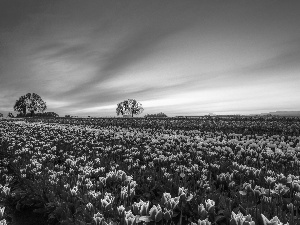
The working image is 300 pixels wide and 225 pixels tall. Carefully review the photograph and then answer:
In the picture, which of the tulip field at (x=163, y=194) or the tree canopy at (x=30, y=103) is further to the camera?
the tree canopy at (x=30, y=103)

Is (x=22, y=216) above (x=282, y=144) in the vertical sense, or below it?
below

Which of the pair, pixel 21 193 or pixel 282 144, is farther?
pixel 282 144

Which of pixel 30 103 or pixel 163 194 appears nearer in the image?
pixel 163 194

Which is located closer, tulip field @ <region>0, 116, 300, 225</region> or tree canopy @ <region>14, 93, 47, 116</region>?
tulip field @ <region>0, 116, 300, 225</region>

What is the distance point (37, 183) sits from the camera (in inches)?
234

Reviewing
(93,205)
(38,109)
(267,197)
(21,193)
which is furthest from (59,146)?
(38,109)

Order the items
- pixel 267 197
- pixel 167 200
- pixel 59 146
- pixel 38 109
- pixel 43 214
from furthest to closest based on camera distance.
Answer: pixel 38 109 → pixel 59 146 → pixel 43 214 → pixel 267 197 → pixel 167 200

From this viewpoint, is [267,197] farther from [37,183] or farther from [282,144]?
[282,144]

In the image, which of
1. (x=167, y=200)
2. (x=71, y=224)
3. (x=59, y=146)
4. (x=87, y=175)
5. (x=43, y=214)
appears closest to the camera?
(x=167, y=200)

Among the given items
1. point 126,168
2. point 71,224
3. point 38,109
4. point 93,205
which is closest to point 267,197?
point 93,205

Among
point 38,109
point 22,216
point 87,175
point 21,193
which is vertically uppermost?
point 38,109

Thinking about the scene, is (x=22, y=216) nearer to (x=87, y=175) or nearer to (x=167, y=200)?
(x=87, y=175)

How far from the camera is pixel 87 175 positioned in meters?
6.09

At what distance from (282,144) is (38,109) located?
9832cm
